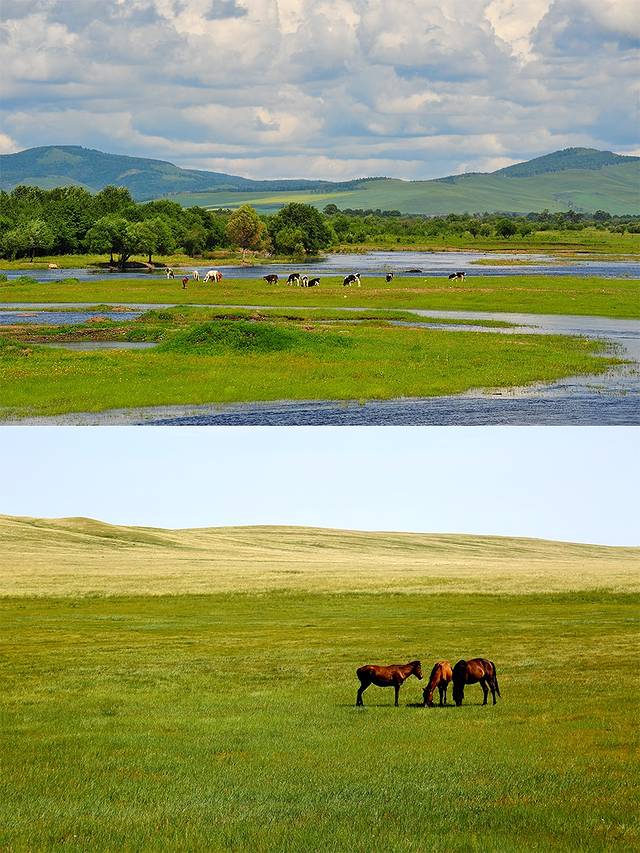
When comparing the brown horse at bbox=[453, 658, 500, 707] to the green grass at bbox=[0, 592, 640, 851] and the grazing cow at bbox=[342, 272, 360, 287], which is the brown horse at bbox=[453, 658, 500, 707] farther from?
the grazing cow at bbox=[342, 272, 360, 287]

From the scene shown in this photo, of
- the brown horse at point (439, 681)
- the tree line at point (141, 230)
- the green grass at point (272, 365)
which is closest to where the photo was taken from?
the brown horse at point (439, 681)

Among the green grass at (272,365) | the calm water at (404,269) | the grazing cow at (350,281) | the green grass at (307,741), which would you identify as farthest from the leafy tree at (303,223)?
the green grass at (307,741)

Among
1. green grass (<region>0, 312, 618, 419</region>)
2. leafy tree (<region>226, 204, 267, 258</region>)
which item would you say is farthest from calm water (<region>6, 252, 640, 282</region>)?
green grass (<region>0, 312, 618, 419</region>)

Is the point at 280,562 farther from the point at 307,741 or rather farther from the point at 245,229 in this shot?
the point at 245,229

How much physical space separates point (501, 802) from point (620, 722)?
19.3 feet

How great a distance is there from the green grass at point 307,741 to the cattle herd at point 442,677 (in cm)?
42

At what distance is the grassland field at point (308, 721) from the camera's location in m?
16.4

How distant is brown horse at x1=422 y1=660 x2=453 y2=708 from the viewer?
80.2 feet

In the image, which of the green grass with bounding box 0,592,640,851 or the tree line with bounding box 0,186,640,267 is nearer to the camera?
the green grass with bounding box 0,592,640,851

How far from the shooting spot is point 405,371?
50562 millimetres

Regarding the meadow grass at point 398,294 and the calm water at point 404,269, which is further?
the calm water at point 404,269

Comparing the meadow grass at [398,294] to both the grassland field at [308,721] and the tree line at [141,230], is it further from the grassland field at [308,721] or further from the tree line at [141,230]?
the tree line at [141,230]

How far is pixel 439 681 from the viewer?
2470 centimetres

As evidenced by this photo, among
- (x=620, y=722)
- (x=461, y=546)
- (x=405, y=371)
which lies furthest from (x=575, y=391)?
(x=461, y=546)
